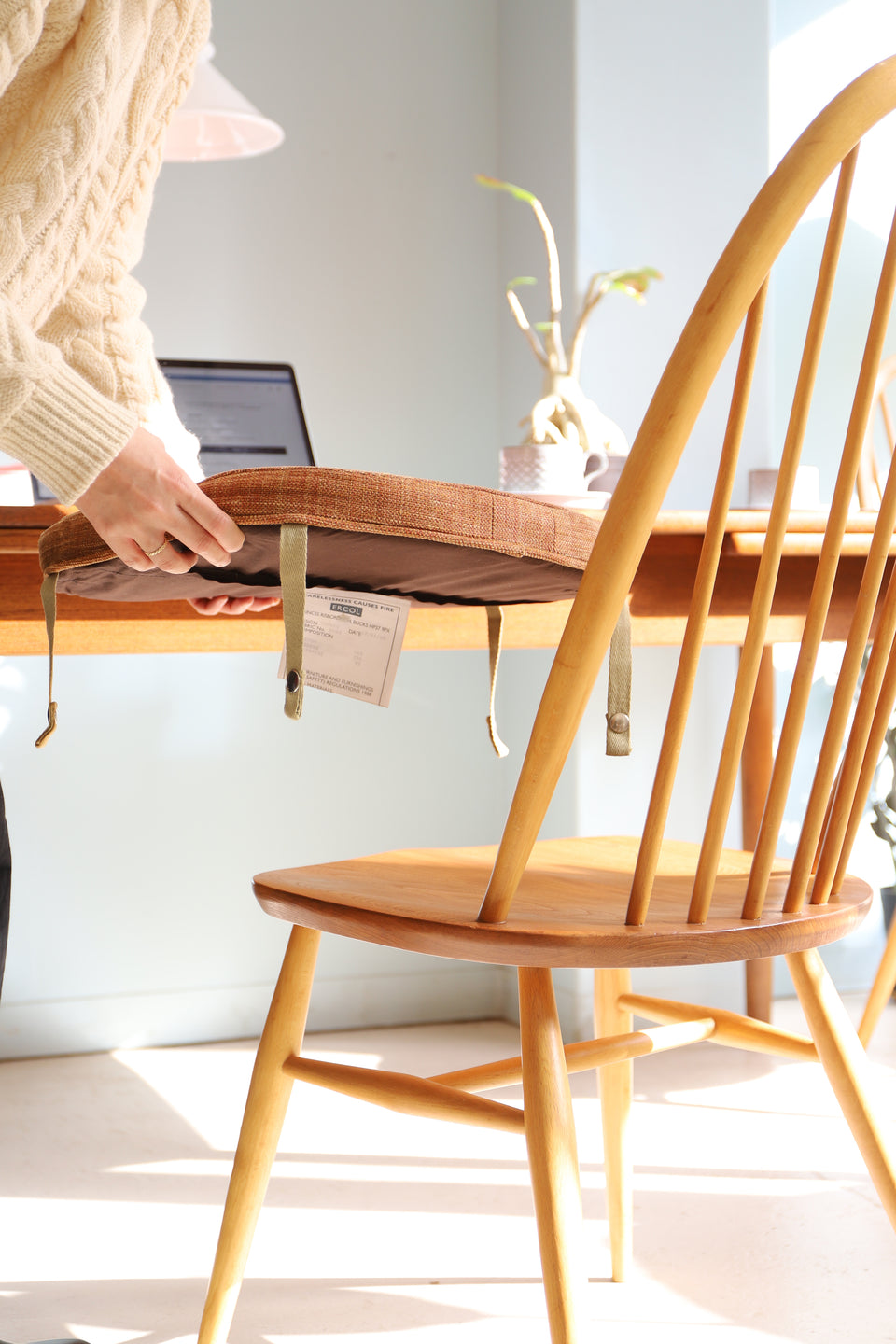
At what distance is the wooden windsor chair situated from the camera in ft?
2.38

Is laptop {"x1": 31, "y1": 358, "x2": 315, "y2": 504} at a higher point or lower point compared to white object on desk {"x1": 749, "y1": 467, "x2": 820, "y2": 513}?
higher

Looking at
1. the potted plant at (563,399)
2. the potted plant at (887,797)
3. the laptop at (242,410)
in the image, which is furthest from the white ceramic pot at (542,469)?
the potted plant at (887,797)

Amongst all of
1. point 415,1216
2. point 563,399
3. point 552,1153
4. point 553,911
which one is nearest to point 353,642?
point 553,911

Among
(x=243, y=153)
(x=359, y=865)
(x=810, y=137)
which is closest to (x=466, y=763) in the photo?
(x=243, y=153)

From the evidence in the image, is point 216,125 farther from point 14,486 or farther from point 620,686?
point 620,686

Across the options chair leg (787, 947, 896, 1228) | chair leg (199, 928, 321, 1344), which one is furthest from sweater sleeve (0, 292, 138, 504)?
chair leg (787, 947, 896, 1228)

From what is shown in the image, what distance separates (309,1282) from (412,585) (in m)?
0.83

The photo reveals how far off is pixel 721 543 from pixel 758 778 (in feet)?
4.75

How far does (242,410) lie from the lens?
1.81 metres

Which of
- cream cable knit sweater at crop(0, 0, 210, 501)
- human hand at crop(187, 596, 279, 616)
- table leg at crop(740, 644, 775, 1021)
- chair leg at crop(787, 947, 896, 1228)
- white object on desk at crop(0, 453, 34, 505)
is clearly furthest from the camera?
table leg at crop(740, 644, 775, 1021)

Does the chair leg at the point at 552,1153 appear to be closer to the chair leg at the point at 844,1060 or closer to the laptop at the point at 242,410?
the chair leg at the point at 844,1060

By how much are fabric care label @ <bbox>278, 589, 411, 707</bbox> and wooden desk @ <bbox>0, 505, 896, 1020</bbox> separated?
1.30ft

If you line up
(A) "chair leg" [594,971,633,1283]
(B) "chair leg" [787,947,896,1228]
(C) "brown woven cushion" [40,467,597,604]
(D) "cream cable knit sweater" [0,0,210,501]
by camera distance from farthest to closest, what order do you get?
(A) "chair leg" [594,971,633,1283] < (B) "chair leg" [787,947,896,1228] < (D) "cream cable knit sweater" [0,0,210,501] < (C) "brown woven cushion" [40,467,597,604]

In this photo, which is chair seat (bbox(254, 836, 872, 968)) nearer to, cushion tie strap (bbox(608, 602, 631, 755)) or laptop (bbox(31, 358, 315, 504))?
cushion tie strap (bbox(608, 602, 631, 755))
